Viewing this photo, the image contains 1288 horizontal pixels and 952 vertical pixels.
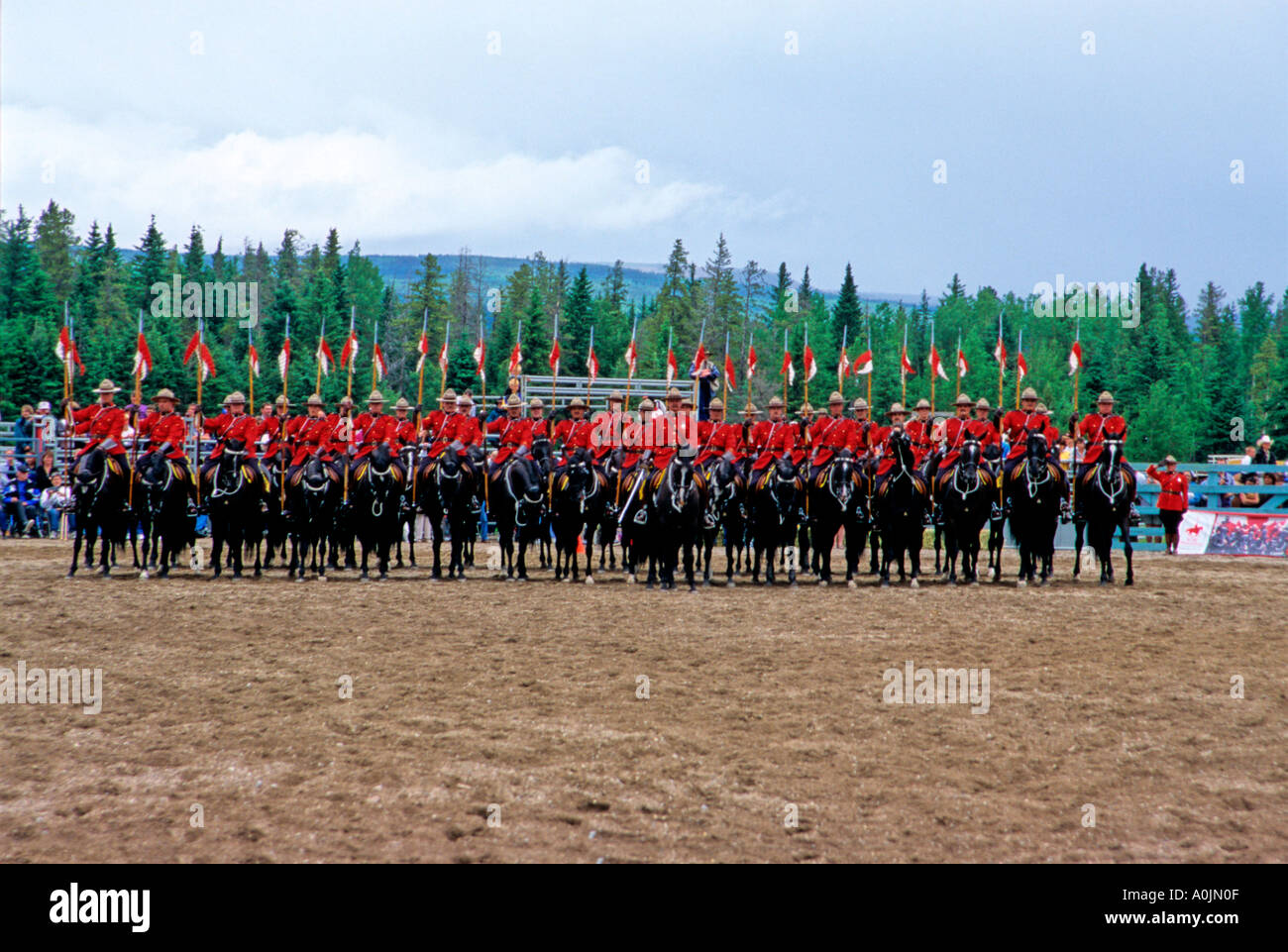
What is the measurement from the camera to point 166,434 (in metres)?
18.6

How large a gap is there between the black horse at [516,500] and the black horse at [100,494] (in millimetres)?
6240

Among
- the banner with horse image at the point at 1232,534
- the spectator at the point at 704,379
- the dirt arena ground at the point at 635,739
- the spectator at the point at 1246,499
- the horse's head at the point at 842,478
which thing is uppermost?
the spectator at the point at 704,379

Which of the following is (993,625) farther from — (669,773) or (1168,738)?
(669,773)

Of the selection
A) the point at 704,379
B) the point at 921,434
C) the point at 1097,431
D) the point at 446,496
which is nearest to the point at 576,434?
the point at 446,496

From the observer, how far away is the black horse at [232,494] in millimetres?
18234

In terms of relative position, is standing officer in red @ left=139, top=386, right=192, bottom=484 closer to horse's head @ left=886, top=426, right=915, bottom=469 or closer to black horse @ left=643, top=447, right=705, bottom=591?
black horse @ left=643, top=447, right=705, bottom=591

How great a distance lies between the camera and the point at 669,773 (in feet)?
24.1

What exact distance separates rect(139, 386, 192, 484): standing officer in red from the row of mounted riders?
4 cm

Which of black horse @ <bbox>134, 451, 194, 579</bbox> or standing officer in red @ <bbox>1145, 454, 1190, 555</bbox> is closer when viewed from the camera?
black horse @ <bbox>134, 451, 194, 579</bbox>

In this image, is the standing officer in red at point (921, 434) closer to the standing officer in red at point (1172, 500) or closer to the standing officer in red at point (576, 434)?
the standing officer in red at point (576, 434)

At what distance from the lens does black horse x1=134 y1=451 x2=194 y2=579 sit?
18203mm

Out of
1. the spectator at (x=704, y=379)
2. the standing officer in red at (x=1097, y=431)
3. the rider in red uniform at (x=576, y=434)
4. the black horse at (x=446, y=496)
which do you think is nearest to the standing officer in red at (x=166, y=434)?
the black horse at (x=446, y=496)

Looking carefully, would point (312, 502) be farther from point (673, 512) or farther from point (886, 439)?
point (886, 439)

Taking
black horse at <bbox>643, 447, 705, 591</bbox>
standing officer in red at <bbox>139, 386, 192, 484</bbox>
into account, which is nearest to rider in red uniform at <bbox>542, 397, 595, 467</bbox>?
black horse at <bbox>643, 447, 705, 591</bbox>
